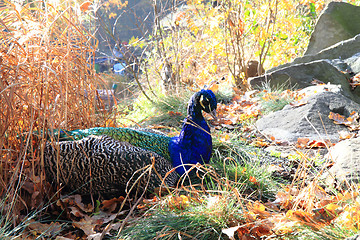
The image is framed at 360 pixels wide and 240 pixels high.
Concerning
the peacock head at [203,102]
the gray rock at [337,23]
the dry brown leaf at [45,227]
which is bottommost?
A: the dry brown leaf at [45,227]

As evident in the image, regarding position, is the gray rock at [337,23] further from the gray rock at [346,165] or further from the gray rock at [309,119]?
the gray rock at [346,165]

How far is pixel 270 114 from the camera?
461 centimetres

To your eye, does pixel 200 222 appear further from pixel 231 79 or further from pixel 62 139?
pixel 231 79

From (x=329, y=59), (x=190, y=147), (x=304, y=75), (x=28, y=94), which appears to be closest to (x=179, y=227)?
(x=190, y=147)

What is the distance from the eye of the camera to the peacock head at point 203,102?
3057 millimetres

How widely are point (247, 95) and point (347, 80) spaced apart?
169 cm

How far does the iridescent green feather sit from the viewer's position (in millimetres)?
2873

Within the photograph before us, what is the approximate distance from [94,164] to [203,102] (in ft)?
3.50

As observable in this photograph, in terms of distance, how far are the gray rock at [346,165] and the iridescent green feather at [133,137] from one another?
132cm

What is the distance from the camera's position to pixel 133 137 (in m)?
2.99

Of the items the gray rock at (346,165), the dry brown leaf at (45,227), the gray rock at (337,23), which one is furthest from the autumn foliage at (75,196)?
the gray rock at (337,23)

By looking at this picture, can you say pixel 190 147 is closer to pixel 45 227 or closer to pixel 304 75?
pixel 45 227

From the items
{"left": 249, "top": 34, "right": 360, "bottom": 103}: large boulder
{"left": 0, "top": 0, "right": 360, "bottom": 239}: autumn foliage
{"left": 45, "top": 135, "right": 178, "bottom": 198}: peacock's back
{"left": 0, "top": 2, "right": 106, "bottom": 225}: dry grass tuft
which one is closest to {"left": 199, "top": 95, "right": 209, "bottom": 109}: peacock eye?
{"left": 0, "top": 0, "right": 360, "bottom": 239}: autumn foliage

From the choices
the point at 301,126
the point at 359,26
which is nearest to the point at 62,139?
the point at 301,126
